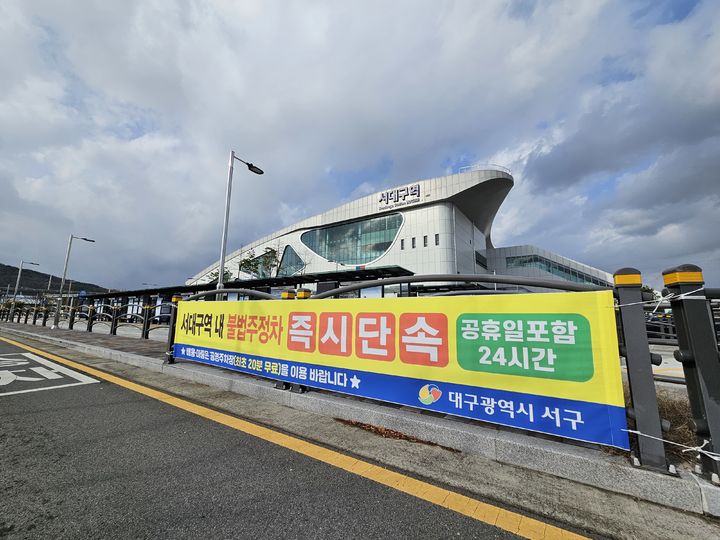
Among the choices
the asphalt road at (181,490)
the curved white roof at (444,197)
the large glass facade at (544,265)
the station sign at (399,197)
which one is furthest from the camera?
the large glass facade at (544,265)

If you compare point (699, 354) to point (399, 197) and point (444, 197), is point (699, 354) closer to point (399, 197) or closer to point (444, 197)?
point (444, 197)

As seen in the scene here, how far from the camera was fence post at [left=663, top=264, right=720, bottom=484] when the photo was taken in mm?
1834

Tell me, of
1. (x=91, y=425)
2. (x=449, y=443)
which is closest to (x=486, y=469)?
(x=449, y=443)

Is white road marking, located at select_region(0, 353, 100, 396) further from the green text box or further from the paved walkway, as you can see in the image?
the green text box

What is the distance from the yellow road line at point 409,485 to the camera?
1637 millimetres

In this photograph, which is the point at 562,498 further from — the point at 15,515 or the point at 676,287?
the point at 15,515

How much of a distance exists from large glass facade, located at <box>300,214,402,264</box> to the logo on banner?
4015 cm

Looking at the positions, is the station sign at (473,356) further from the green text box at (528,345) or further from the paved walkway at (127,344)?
the paved walkway at (127,344)

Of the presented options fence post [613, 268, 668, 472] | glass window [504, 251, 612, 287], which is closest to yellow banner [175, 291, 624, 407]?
fence post [613, 268, 668, 472]

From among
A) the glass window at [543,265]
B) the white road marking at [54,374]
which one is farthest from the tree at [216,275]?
the white road marking at [54,374]

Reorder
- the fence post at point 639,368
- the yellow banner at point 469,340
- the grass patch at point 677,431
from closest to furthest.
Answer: the fence post at point 639,368, the grass patch at point 677,431, the yellow banner at point 469,340

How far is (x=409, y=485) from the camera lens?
202cm

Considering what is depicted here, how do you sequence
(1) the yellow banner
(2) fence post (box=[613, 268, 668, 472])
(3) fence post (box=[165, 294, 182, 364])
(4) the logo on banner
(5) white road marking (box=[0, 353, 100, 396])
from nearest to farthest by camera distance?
(2) fence post (box=[613, 268, 668, 472]), (1) the yellow banner, (4) the logo on banner, (5) white road marking (box=[0, 353, 100, 396]), (3) fence post (box=[165, 294, 182, 364])

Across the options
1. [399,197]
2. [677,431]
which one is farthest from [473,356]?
[399,197]
